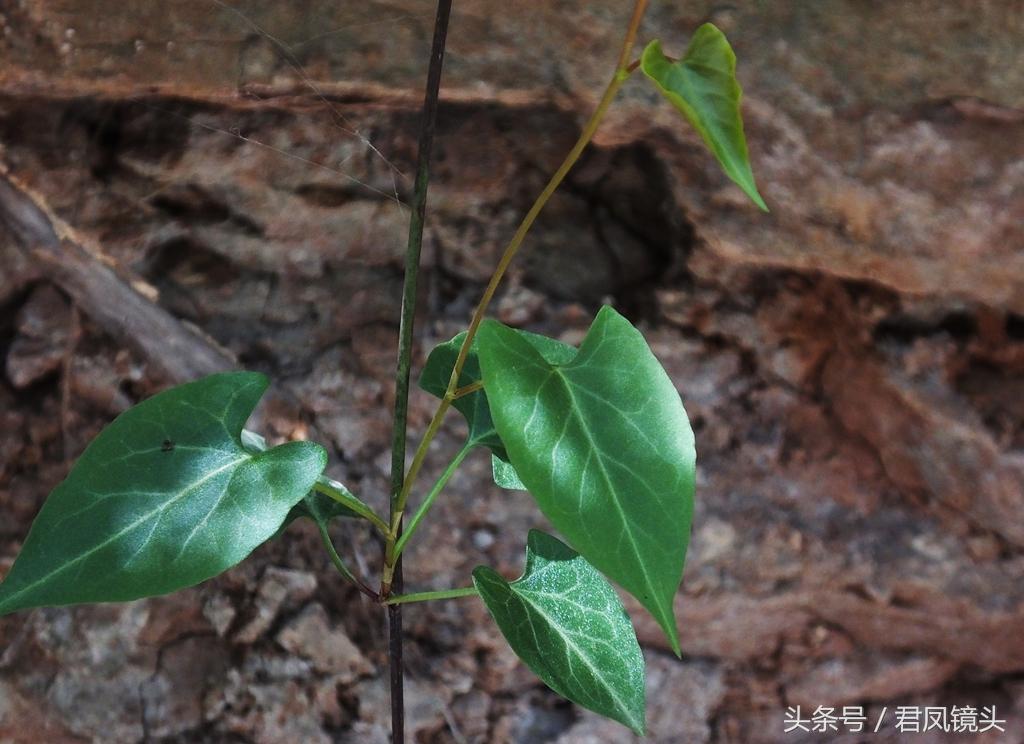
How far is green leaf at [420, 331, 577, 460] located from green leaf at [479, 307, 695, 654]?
0.42ft

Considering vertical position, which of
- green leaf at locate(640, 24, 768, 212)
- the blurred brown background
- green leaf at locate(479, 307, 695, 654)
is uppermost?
green leaf at locate(640, 24, 768, 212)

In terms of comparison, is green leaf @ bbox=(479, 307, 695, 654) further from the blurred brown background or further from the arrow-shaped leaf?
the blurred brown background

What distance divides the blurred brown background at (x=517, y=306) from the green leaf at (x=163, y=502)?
24.7 inches

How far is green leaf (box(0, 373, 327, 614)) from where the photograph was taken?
613mm

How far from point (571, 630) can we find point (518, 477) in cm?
21

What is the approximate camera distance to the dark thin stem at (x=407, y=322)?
0.63 m

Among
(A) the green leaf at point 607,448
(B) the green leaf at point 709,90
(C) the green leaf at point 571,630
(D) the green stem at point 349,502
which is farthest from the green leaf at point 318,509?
(B) the green leaf at point 709,90

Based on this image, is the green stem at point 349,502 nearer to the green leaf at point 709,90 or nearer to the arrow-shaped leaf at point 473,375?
the arrow-shaped leaf at point 473,375

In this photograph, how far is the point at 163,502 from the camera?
65cm

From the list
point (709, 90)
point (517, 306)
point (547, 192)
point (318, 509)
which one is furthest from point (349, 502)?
point (517, 306)

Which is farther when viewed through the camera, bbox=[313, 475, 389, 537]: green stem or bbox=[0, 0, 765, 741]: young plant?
bbox=[313, 475, 389, 537]: green stem

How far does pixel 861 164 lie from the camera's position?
1.21 metres

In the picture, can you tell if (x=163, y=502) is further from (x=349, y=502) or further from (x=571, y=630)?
(x=571, y=630)

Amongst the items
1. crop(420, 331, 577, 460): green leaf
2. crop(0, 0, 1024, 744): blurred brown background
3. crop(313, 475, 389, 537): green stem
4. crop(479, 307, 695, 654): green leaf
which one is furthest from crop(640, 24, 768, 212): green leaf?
crop(0, 0, 1024, 744): blurred brown background
